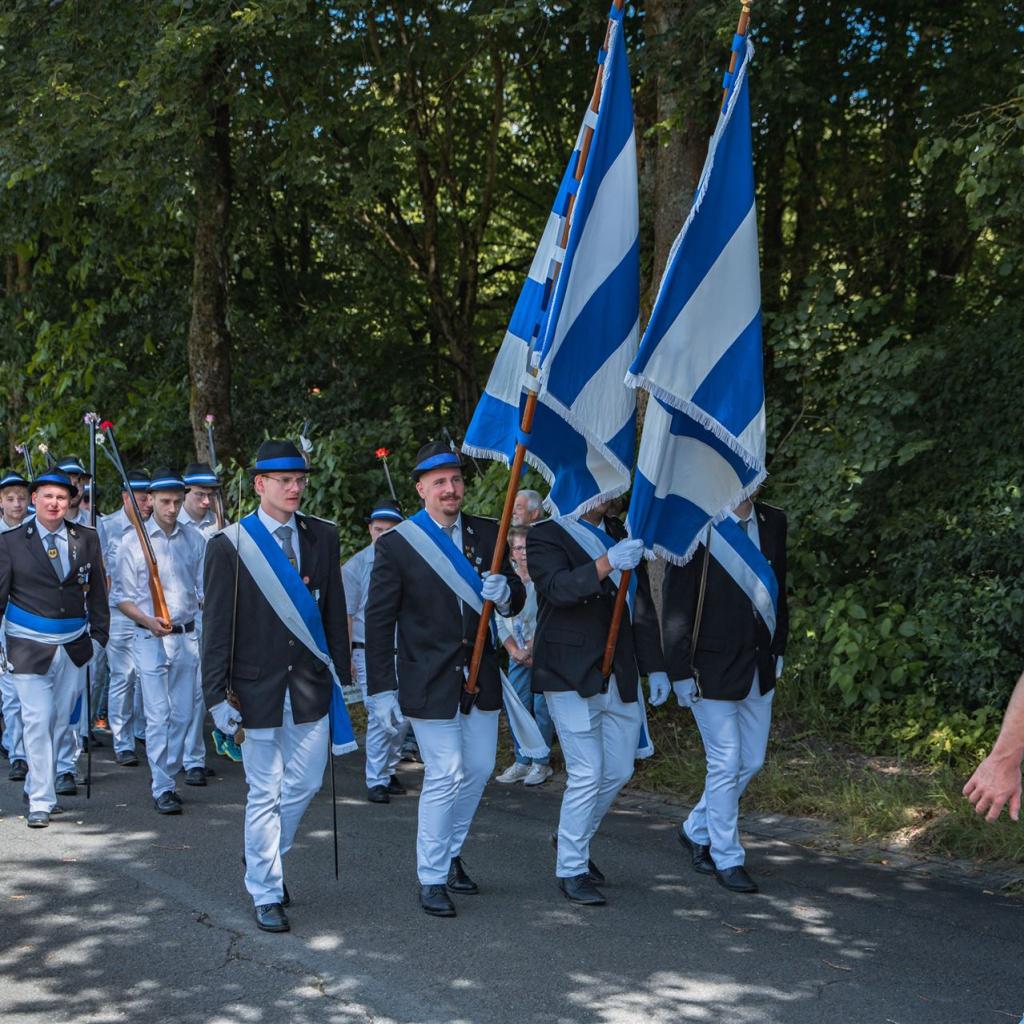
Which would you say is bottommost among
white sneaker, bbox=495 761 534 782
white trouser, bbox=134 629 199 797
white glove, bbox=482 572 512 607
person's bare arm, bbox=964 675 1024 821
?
white sneaker, bbox=495 761 534 782

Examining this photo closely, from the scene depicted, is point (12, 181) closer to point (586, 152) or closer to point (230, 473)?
point (230, 473)

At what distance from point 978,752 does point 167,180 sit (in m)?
10.4

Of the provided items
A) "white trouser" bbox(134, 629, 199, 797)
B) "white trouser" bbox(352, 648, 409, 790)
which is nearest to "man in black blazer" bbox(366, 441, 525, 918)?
"white trouser" bbox(352, 648, 409, 790)

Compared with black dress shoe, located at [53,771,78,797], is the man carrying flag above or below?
above

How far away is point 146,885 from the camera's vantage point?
712 cm

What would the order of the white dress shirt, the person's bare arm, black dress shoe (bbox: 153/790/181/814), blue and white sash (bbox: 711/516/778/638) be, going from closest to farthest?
the person's bare arm
blue and white sash (bbox: 711/516/778/638)
black dress shoe (bbox: 153/790/181/814)
the white dress shirt

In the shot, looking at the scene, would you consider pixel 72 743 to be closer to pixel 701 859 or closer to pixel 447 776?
pixel 447 776

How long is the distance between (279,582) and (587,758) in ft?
5.64

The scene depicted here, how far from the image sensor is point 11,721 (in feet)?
35.7

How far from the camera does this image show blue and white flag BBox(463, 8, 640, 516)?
22.4ft

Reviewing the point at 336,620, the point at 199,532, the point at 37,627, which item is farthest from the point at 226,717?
the point at 199,532

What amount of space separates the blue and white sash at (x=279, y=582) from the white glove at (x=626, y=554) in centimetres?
147

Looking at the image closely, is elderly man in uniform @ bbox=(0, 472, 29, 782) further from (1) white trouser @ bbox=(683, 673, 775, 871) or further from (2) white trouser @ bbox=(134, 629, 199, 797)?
(1) white trouser @ bbox=(683, 673, 775, 871)

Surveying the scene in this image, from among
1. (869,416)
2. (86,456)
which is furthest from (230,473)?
(869,416)
